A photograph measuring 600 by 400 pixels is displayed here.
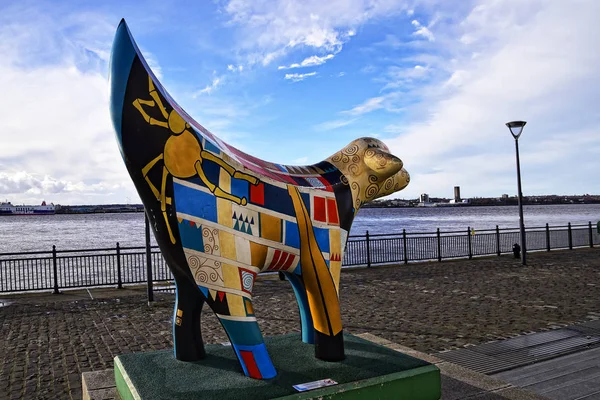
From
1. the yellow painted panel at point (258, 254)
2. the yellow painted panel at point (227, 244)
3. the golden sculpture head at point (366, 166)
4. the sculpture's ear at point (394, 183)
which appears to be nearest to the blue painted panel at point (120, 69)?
the yellow painted panel at point (227, 244)

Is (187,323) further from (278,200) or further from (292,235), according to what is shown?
(278,200)

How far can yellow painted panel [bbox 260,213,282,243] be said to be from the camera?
4.04 metres

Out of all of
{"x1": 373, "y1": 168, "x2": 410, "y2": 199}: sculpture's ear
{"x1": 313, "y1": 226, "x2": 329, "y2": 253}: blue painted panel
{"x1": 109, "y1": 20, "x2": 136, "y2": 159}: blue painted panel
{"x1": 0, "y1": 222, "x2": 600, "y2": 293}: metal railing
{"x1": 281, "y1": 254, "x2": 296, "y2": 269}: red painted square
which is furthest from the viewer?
{"x1": 0, "y1": 222, "x2": 600, "y2": 293}: metal railing

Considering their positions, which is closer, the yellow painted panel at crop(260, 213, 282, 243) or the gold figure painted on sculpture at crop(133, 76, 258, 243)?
the gold figure painted on sculpture at crop(133, 76, 258, 243)

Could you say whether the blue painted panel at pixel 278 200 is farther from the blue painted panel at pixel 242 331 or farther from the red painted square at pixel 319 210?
the blue painted panel at pixel 242 331

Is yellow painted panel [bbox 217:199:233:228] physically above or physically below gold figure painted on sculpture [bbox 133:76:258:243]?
below

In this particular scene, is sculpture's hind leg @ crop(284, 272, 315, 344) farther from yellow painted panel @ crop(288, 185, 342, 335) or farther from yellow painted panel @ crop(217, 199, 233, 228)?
yellow painted panel @ crop(217, 199, 233, 228)

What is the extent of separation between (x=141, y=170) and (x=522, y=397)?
4.07 metres

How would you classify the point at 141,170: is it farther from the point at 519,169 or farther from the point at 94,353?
the point at 519,169

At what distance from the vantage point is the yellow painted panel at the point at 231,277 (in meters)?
3.82

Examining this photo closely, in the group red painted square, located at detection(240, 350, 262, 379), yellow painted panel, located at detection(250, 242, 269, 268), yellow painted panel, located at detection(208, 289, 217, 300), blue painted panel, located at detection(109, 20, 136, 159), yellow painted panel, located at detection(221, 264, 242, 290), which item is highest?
blue painted panel, located at detection(109, 20, 136, 159)

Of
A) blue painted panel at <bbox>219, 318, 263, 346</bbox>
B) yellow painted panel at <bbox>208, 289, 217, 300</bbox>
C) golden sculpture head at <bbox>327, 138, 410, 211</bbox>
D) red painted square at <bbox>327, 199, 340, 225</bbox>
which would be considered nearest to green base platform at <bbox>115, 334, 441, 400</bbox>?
blue painted panel at <bbox>219, 318, 263, 346</bbox>

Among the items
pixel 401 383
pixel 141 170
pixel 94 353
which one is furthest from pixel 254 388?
pixel 94 353

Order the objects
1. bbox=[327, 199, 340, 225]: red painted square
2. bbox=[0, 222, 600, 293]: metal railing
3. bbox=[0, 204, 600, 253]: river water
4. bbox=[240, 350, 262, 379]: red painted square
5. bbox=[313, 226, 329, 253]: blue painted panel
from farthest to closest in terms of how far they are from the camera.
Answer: bbox=[0, 204, 600, 253]: river water
bbox=[0, 222, 600, 293]: metal railing
bbox=[327, 199, 340, 225]: red painted square
bbox=[313, 226, 329, 253]: blue painted panel
bbox=[240, 350, 262, 379]: red painted square
